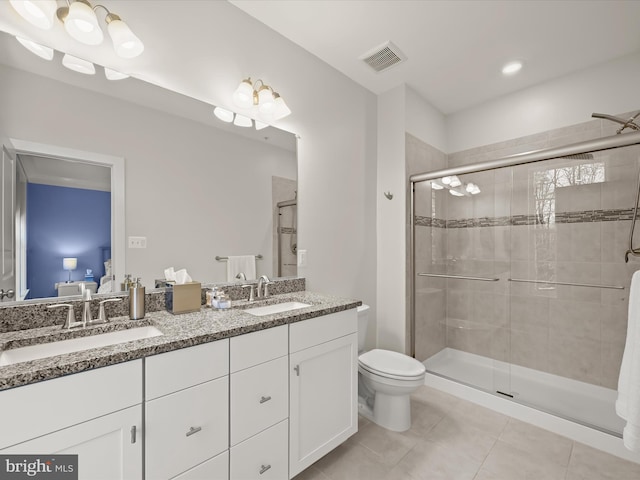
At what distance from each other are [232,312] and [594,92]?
3230mm

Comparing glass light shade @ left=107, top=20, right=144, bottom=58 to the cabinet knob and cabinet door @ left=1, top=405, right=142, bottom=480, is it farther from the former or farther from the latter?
the cabinet knob

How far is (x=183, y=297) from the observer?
4.81 ft

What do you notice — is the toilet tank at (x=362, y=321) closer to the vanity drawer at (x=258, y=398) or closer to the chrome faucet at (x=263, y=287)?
the chrome faucet at (x=263, y=287)

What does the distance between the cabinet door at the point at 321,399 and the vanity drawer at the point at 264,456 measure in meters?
0.05

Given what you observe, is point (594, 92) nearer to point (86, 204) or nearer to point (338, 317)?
point (338, 317)

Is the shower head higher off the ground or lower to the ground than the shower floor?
higher

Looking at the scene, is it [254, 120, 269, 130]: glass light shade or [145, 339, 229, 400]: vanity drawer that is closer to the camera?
[145, 339, 229, 400]: vanity drawer

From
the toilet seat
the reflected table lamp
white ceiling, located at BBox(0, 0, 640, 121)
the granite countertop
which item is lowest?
the toilet seat

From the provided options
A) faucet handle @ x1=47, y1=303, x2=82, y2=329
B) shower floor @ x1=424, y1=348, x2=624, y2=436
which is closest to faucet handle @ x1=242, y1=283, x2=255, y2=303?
faucet handle @ x1=47, y1=303, x2=82, y2=329

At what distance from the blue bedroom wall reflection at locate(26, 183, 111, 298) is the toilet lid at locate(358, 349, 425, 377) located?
1.69 m

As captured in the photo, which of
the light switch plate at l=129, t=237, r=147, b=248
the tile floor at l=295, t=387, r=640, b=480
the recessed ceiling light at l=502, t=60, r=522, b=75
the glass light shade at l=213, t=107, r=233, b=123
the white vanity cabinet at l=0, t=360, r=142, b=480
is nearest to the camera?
the white vanity cabinet at l=0, t=360, r=142, b=480

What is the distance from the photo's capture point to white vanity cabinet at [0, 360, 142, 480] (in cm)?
79

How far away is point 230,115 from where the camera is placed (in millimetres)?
1816

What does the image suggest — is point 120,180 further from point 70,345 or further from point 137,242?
point 70,345
